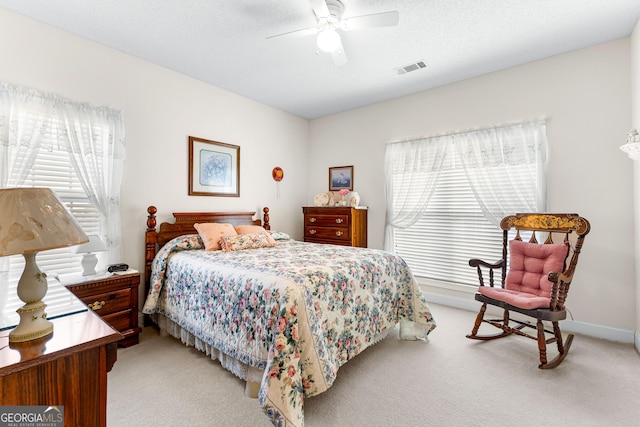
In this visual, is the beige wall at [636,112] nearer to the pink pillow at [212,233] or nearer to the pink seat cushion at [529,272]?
the pink seat cushion at [529,272]

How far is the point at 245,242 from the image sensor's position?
126 inches

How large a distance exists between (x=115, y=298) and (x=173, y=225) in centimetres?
98

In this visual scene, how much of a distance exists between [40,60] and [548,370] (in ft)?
16.3

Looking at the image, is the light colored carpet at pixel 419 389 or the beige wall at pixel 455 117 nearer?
the light colored carpet at pixel 419 389

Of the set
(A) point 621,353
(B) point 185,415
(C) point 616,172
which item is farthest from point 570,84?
(B) point 185,415

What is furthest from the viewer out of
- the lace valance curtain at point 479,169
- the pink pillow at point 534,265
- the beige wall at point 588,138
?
the lace valance curtain at point 479,169

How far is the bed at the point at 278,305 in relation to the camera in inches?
67.0

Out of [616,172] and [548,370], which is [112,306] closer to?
[548,370]

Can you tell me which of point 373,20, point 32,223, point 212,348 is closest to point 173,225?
point 212,348

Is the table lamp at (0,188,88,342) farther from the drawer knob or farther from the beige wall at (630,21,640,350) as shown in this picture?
the beige wall at (630,21,640,350)

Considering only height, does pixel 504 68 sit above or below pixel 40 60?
above

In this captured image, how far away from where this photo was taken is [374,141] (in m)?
4.43

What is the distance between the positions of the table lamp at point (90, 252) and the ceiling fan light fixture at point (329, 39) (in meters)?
2.55

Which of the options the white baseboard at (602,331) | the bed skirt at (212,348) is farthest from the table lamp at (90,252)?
the white baseboard at (602,331)
